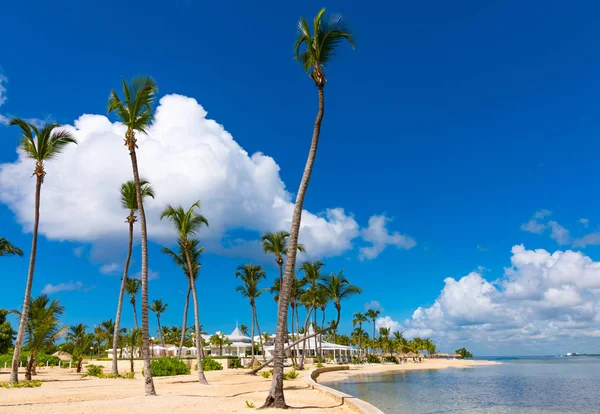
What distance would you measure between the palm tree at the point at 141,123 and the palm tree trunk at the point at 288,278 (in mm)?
5973

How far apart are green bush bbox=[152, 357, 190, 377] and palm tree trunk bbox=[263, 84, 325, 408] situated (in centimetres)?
1886

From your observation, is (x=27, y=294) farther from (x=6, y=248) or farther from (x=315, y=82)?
(x=315, y=82)

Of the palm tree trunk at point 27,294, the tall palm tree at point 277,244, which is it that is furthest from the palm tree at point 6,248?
the tall palm tree at point 277,244

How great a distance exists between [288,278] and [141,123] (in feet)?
29.3

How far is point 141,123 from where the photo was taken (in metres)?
17.3

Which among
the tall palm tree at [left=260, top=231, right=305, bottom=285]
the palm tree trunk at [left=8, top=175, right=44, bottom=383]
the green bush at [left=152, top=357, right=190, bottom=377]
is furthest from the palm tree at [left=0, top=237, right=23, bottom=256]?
the tall palm tree at [left=260, top=231, right=305, bottom=285]

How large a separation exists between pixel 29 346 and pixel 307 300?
2887cm

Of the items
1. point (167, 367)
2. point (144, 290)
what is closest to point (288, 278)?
point (144, 290)

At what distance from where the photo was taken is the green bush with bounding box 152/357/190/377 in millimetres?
28953

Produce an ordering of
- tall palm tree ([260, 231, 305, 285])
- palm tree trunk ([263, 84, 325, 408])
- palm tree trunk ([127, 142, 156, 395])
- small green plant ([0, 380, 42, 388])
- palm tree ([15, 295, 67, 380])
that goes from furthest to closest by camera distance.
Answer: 1. tall palm tree ([260, 231, 305, 285])
2. palm tree ([15, 295, 67, 380])
3. small green plant ([0, 380, 42, 388])
4. palm tree trunk ([127, 142, 156, 395])
5. palm tree trunk ([263, 84, 325, 408])

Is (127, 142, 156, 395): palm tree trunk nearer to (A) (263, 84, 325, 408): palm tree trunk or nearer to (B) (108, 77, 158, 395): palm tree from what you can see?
(B) (108, 77, 158, 395): palm tree

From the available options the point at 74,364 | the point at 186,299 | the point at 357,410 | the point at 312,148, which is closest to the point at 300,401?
the point at 357,410

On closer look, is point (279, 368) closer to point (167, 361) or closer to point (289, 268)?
point (289, 268)

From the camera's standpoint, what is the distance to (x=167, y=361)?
29766mm
